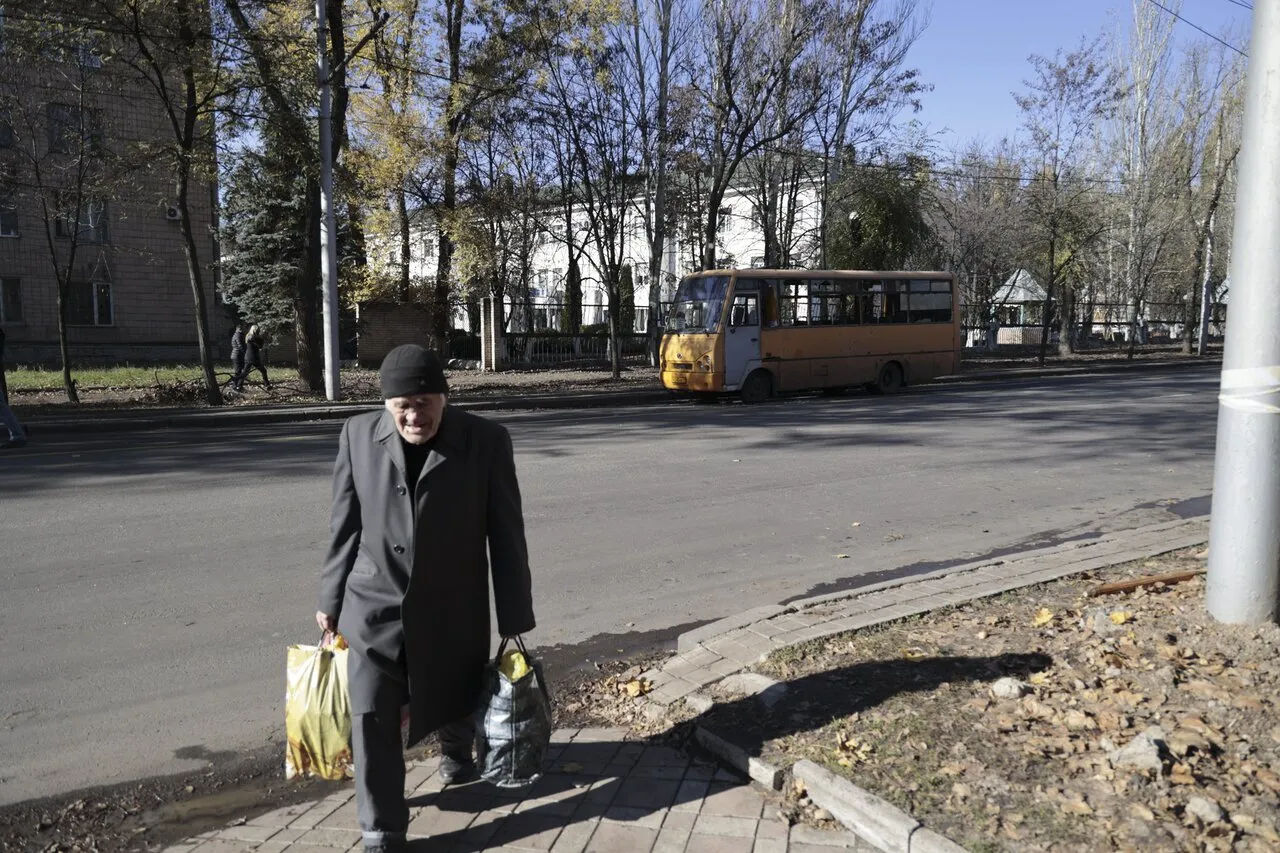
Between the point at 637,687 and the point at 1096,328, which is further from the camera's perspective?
the point at 1096,328

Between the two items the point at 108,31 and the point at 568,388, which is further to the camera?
the point at 568,388

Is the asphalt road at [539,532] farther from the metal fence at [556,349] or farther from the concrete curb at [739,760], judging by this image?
the metal fence at [556,349]

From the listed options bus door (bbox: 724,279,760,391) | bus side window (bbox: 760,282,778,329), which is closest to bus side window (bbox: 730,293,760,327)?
bus door (bbox: 724,279,760,391)

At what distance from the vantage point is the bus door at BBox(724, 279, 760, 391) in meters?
20.3

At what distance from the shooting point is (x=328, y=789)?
376 cm

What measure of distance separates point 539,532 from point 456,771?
3960mm

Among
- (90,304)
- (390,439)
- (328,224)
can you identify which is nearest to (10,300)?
(90,304)

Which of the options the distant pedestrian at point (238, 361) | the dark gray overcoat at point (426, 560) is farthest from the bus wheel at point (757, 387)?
the dark gray overcoat at point (426, 560)

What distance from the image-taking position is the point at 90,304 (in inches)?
1358

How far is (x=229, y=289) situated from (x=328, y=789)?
33.9 meters

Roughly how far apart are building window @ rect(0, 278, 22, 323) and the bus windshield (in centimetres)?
2596

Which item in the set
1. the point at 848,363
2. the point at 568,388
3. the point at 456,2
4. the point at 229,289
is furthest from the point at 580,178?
the point at 229,289

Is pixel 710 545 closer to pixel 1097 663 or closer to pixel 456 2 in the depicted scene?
pixel 1097 663

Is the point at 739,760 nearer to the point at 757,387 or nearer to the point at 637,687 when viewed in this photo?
the point at 637,687
